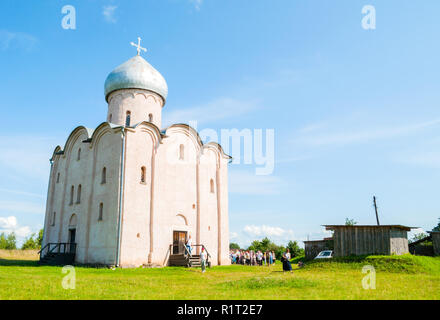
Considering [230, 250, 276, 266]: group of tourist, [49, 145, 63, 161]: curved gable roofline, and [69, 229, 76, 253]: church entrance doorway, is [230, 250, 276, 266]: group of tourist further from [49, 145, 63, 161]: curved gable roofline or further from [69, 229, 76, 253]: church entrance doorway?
[49, 145, 63, 161]: curved gable roofline

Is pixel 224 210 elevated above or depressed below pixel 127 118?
below

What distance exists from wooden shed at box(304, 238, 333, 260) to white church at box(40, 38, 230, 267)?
38.4 ft

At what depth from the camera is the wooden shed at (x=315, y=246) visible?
31.8 m

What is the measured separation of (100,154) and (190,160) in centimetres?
Result: 567

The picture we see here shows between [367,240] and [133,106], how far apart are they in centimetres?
1638

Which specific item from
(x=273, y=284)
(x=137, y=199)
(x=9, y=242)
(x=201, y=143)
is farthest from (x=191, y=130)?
(x=9, y=242)

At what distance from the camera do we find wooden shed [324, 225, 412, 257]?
17.5m

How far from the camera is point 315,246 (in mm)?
32531

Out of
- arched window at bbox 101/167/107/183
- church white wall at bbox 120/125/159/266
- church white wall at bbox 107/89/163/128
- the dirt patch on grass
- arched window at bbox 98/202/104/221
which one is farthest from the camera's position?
church white wall at bbox 107/89/163/128

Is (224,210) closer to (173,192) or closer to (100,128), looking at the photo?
(173,192)

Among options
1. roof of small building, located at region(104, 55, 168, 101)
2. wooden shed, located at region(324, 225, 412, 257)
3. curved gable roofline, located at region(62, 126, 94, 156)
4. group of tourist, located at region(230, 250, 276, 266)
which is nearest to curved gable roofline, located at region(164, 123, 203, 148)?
roof of small building, located at region(104, 55, 168, 101)

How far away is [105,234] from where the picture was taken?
19672 millimetres

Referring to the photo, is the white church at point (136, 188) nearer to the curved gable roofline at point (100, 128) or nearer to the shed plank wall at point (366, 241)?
the curved gable roofline at point (100, 128)
